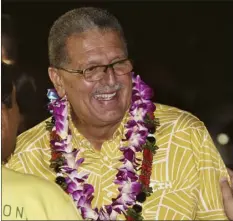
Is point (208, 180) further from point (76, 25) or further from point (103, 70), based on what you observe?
point (76, 25)

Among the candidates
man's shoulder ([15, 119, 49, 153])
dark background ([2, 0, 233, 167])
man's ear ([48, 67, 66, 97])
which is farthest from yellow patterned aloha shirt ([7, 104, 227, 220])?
dark background ([2, 0, 233, 167])

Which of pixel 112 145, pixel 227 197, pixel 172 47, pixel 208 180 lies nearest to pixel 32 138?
pixel 112 145

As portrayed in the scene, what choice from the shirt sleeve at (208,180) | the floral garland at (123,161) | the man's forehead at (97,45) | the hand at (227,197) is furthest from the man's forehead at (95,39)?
the hand at (227,197)

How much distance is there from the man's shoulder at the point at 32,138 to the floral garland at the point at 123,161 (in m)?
0.04

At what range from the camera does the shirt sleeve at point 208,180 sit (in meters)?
2.97

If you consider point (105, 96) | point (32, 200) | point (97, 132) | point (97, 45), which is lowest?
point (97, 132)

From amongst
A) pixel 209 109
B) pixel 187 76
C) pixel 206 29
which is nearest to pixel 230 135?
pixel 209 109

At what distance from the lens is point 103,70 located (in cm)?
304

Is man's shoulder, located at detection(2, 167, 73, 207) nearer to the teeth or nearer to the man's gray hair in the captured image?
the teeth

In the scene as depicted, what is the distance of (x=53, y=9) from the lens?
6.27 m

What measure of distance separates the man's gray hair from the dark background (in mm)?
2997

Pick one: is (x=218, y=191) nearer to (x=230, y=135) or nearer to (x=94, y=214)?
(x=94, y=214)

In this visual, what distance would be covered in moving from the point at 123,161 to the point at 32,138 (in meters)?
0.54

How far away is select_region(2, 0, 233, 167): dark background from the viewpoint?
6.29 metres
